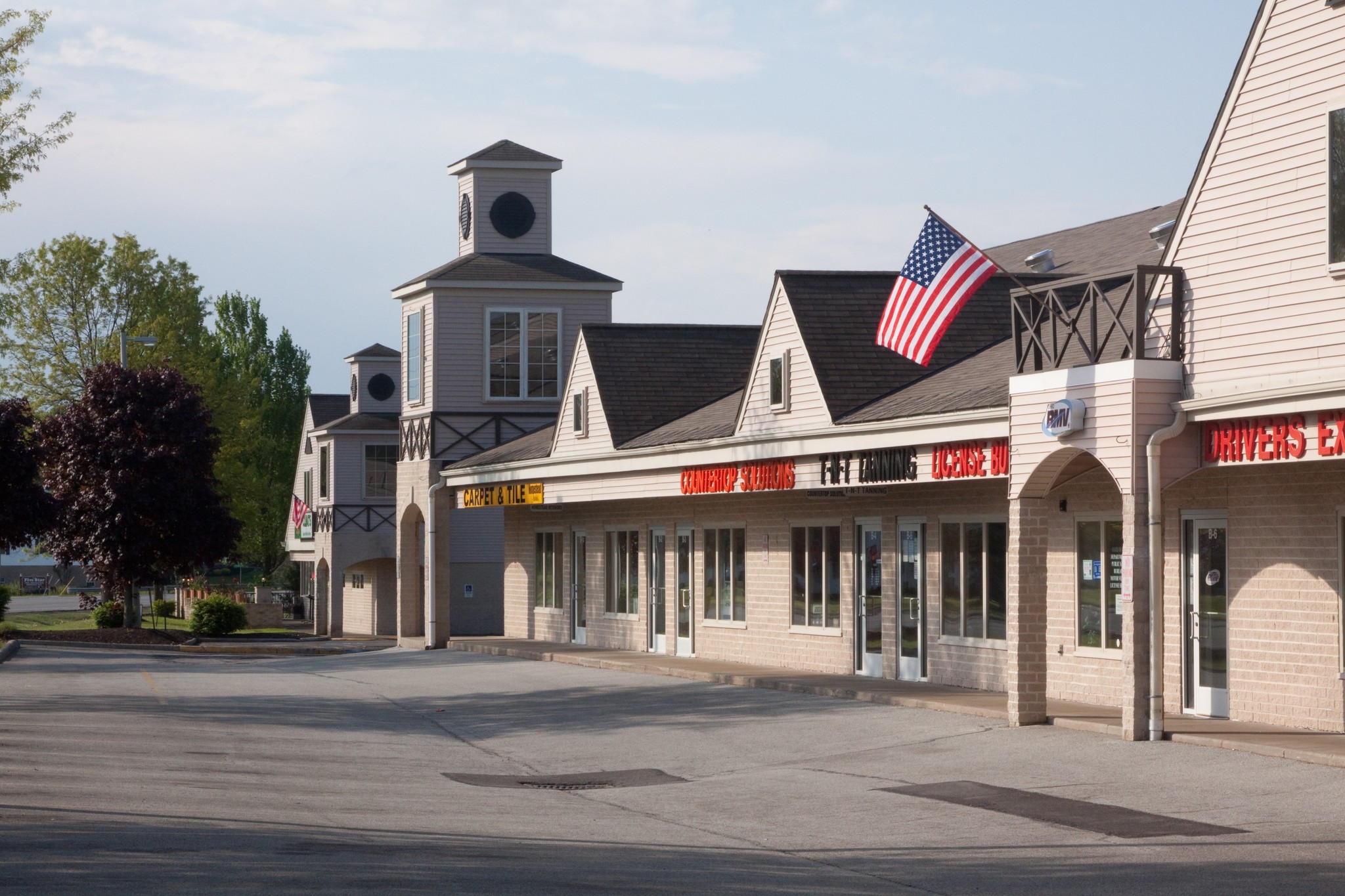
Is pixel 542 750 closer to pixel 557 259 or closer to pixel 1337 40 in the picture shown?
pixel 1337 40

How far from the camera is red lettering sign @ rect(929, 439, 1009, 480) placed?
62.0ft

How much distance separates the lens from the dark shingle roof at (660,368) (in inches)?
1253

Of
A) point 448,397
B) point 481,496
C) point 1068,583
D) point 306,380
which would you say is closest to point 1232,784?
point 1068,583

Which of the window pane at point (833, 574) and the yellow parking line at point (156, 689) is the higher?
the window pane at point (833, 574)

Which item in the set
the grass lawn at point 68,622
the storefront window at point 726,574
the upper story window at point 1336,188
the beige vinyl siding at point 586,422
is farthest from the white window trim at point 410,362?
the upper story window at point 1336,188

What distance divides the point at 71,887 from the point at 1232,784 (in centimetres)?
928

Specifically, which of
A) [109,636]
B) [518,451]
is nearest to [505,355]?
[518,451]

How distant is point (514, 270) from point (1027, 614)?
82.1 ft

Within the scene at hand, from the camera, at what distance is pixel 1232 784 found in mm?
13609

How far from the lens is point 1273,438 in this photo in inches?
595

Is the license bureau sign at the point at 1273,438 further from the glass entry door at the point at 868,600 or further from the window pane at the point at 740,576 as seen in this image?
the window pane at the point at 740,576

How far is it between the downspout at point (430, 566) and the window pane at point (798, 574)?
39.5ft

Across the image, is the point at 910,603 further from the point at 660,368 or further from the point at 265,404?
the point at 265,404

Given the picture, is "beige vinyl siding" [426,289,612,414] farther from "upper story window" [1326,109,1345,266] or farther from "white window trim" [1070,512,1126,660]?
"upper story window" [1326,109,1345,266]
